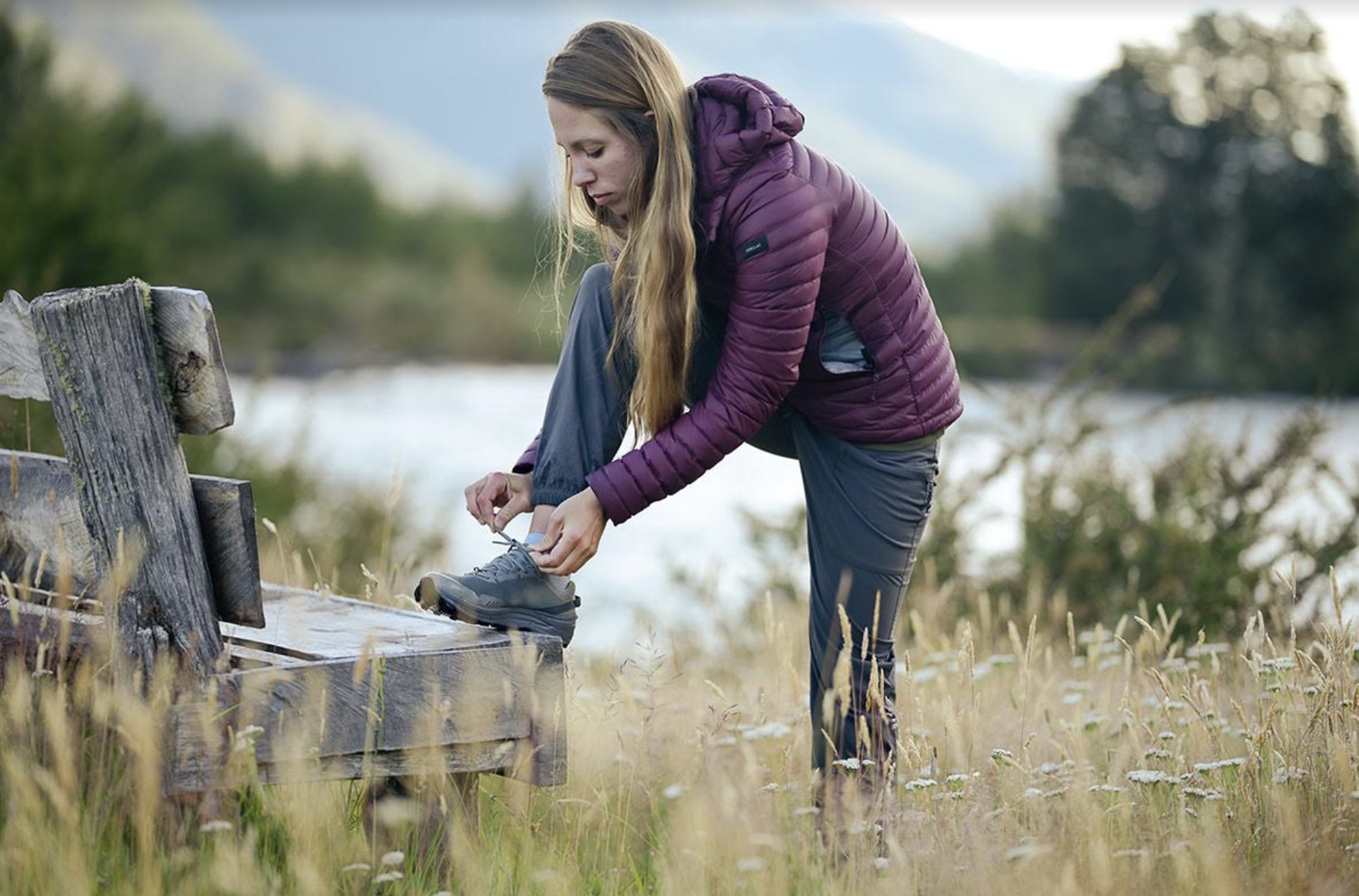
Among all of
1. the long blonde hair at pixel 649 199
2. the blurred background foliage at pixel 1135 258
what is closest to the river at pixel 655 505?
the long blonde hair at pixel 649 199

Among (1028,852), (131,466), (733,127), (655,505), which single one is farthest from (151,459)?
(655,505)

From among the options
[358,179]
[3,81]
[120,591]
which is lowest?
[120,591]

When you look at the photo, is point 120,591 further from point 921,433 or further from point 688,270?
point 921,433

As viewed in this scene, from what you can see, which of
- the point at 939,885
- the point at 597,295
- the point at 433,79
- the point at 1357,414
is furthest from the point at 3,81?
the point at 433,79

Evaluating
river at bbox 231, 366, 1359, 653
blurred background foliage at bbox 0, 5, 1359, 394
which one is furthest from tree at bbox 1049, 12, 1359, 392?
river at bbox 231, 366, 1359, 653

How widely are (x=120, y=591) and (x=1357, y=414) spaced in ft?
68.5

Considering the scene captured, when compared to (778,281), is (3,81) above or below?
above

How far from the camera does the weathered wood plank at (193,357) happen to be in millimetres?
2297

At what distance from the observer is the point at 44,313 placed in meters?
2.33

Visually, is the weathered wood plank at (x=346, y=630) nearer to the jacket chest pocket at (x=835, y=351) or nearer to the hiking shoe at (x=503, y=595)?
the hiking shoe at (x=503, y=595)

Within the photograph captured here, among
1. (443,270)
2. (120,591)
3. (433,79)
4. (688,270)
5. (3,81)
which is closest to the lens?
(120,591)

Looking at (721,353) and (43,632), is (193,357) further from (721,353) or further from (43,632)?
(721,353)

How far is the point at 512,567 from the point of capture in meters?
2.70

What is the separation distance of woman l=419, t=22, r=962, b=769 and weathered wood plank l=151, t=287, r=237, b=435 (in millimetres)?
576
